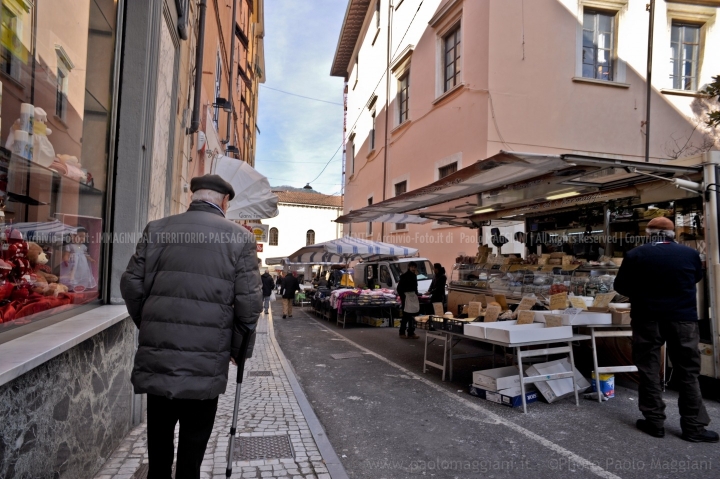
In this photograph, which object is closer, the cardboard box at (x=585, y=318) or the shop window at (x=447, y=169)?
the cardboard box at (x=585, y=318)

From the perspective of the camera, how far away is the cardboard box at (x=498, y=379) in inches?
213

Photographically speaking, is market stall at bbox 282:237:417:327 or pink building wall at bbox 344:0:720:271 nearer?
pink building wall at bbox 344:0:720:271

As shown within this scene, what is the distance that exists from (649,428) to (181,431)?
414cm

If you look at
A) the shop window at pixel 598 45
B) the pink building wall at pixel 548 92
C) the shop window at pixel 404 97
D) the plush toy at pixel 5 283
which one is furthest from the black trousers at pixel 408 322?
the shop window at pixel 404 97

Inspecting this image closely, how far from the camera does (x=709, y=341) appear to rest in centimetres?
562

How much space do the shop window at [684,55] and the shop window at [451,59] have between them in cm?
585

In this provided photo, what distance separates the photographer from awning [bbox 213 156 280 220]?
799 cm

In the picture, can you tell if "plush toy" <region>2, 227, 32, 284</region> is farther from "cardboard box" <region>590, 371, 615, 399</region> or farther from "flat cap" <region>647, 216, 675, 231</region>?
"cardboard box" <region>590, 371, 615, 399</region>

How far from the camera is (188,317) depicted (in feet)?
8.05

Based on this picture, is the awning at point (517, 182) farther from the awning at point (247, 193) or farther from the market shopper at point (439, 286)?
the awning at point (247, 193)

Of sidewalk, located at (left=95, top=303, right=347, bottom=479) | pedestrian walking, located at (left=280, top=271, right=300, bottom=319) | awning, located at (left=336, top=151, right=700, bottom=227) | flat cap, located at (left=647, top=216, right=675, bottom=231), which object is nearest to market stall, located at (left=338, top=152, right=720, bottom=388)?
awning, located at (left=336, top=151, right=700, bottom=227)

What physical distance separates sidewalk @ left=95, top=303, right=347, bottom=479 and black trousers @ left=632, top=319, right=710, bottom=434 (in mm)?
2988

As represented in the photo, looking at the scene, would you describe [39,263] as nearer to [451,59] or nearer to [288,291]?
[288,291]

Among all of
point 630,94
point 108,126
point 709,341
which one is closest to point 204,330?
point 108,126
